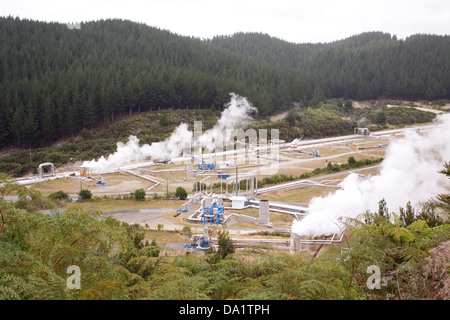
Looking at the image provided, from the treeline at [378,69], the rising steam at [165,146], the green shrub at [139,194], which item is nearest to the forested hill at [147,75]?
the treeline at [378,69]

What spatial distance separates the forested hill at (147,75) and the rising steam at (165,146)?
508 inches

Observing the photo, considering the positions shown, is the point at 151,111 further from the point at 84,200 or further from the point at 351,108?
the point at 351,108

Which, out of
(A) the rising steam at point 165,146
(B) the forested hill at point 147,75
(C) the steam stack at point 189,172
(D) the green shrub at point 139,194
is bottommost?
(D) the green shrub at point 139,194

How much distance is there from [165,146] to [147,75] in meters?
31.1

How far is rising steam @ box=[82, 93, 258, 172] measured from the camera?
52.2m

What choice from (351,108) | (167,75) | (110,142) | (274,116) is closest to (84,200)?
(110,142)

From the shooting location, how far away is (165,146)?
196 ft

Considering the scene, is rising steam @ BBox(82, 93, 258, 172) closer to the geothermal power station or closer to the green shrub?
the geothermal power station

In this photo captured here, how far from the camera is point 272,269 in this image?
8992 mm

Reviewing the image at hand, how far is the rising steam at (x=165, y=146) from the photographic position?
5217 centimetres

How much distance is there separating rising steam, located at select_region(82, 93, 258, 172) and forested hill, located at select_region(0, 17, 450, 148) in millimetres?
12915

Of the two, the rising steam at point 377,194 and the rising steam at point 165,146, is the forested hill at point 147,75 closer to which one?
the rising steam at point 165,146

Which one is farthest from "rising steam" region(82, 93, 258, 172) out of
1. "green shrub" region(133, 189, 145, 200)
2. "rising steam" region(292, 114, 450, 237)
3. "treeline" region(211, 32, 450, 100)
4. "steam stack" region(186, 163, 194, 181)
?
"treeline" region(211, 32, 450, 100)

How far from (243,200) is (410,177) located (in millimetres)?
12894
